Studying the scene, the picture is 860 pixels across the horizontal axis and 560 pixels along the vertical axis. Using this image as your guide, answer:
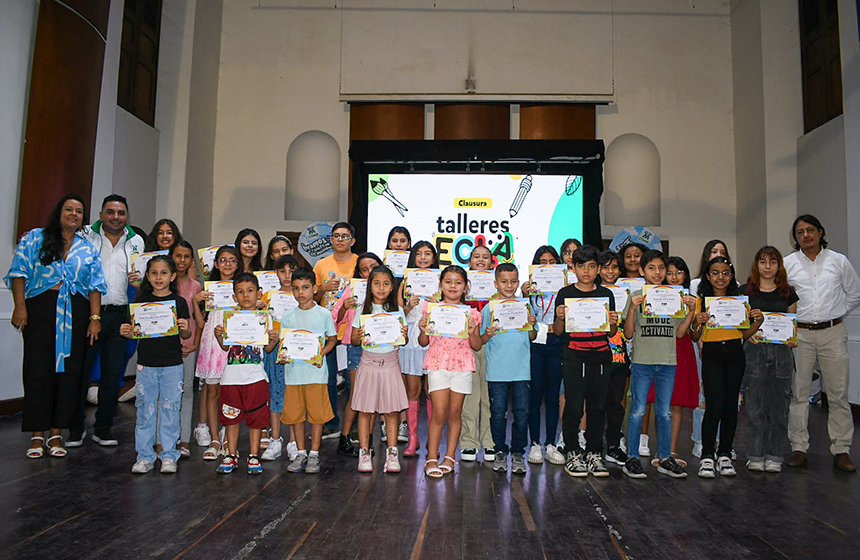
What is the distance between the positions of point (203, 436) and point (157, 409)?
0.69m

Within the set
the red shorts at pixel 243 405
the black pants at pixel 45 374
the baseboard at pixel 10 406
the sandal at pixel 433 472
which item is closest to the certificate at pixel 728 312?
the sandal at pixel 433 472

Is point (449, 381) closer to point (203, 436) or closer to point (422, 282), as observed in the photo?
point (422, 282)

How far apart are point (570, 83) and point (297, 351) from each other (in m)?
6.55

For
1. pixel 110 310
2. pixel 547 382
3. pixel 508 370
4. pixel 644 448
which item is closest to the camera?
pixel 508 370

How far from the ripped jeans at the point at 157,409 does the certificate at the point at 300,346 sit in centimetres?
67

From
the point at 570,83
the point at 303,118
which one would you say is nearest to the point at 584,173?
the point at 570,83

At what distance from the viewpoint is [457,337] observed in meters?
3.52

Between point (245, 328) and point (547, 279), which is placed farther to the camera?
point (547, 279)

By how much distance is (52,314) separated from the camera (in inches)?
149

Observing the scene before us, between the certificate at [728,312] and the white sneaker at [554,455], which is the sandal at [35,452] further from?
the certificate at [728,312]

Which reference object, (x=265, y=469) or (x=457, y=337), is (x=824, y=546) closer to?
(x=457, y=337)

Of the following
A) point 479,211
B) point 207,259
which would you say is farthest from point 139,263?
point 479,211

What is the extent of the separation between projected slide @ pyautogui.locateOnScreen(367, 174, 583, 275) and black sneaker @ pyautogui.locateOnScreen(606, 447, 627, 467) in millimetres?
3866

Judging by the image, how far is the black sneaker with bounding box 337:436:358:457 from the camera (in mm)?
3904
